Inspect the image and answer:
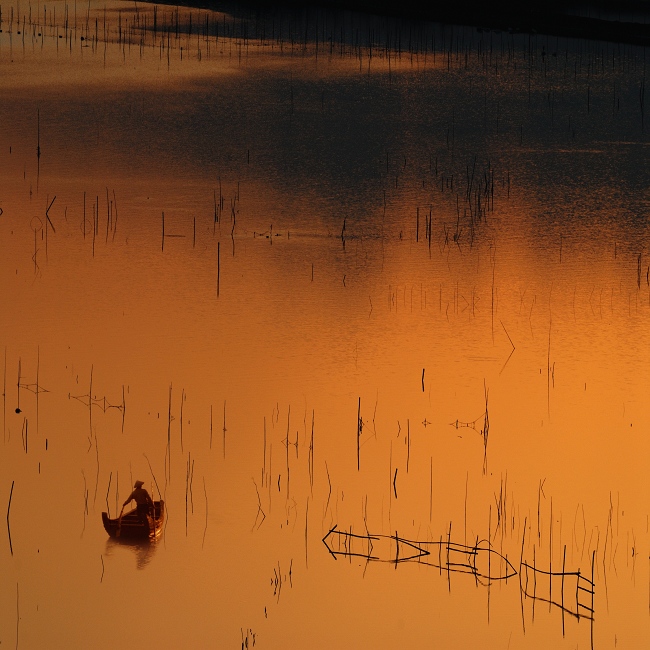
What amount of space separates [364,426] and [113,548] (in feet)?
4.35

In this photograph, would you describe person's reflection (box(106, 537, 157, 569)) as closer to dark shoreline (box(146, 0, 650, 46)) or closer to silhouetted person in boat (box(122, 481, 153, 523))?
silhouetted person in boat (box(122, 481, 153, 523))

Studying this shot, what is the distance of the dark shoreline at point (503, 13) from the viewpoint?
16.6 metres

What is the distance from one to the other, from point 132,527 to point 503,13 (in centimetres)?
1412

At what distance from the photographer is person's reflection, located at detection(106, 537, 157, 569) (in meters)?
4.00

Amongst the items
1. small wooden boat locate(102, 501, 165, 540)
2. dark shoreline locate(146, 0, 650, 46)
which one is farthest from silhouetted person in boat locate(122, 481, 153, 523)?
dark shoreline locate(146, 0, 650, 46)

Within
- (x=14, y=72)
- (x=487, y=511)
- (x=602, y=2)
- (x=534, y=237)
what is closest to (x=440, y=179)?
(x=534, y=237)

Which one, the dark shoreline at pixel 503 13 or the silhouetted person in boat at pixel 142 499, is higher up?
the dark shoreline at pixel 503 13

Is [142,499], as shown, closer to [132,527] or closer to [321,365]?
[132,527]

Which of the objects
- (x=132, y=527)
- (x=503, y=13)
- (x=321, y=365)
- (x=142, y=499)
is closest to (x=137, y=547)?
(x=132, y=527)

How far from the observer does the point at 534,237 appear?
331 inches

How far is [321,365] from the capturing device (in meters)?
5.81

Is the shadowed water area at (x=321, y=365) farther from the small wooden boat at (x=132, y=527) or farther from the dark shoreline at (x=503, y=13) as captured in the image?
the dark shoreline at (x=503, y=13)

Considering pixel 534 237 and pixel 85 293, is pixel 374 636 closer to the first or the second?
pixel 85 293

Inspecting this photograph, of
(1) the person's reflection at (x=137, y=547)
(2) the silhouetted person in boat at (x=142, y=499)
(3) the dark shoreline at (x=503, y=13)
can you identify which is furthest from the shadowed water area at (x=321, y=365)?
(3) the dark shoreline at (x=503, y=13)
